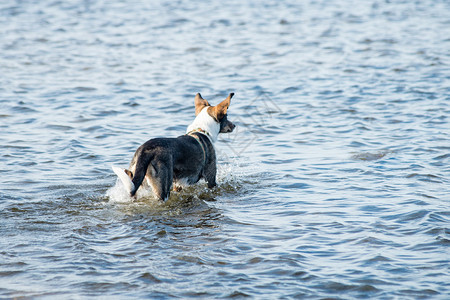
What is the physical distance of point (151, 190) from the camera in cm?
750

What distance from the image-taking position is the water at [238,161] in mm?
5762

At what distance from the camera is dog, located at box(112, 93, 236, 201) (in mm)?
7141

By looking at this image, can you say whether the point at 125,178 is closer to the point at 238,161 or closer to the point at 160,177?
the point at 160,177

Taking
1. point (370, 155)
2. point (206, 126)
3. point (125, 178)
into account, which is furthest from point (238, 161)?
point (125, 178)

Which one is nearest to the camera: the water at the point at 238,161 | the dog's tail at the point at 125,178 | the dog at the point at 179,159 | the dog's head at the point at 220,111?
the water at the point at 238,161

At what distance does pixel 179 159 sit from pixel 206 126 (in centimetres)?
98

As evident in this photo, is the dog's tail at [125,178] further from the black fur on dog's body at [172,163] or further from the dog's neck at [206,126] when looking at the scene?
the dog's neck at [206,126]

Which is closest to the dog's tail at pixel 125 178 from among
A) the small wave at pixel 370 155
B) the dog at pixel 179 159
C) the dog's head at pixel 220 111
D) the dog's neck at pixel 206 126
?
the dog at pixel 179 159

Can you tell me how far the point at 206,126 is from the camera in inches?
335

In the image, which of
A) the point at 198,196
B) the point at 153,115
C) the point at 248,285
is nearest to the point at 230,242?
the point at 248,285

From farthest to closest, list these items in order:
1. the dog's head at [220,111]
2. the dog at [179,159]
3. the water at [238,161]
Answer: the dog's head at [220,111]
the dog at [179,159]
the water at [238,161]

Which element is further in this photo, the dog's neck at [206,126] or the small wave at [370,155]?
the small wave at [370,155]

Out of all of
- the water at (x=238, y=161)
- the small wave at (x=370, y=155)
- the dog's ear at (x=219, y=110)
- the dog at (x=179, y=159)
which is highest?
the dog's ear at (x=219, y=110)

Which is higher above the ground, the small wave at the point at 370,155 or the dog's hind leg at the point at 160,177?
the dog's hind leg at the point at 160,177
